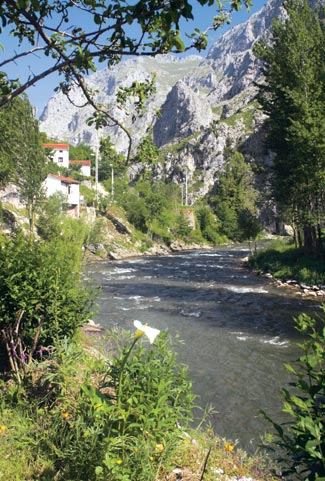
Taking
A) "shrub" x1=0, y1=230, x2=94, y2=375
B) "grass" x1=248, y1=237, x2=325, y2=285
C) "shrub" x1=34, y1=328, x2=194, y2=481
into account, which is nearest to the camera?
"shrub" x1=34, y1=328, x2=194, y2=481

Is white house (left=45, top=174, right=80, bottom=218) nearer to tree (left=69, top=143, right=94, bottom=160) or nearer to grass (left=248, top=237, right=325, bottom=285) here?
grass (left=248, top=237, right=325, bottom=285)

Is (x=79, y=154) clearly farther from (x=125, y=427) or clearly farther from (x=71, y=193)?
(x=125, y=427)

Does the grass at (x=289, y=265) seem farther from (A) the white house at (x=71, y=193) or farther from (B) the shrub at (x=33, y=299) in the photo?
(A) the white house at (x=71, y=193)

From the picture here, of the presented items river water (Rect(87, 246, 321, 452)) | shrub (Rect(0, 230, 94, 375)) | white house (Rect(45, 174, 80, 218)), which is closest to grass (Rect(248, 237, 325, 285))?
river water (Rect(87, 246, 321, 452))

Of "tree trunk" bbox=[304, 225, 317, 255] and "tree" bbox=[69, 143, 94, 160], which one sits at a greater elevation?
"tree" bbox=[69, 143, 94, 160]

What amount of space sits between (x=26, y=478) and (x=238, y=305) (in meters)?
17.8

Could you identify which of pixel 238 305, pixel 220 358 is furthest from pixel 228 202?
pixel 220 358

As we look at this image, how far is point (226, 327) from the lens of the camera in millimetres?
16109

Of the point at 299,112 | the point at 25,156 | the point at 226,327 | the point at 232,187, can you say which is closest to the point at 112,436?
the point at 226,327

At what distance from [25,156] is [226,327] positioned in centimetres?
3435

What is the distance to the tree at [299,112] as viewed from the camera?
82.9ft

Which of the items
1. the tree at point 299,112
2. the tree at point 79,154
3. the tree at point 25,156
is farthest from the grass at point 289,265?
the tree at point 79,154

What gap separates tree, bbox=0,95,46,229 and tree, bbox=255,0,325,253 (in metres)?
25.5

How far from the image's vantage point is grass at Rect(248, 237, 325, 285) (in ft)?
84.9
